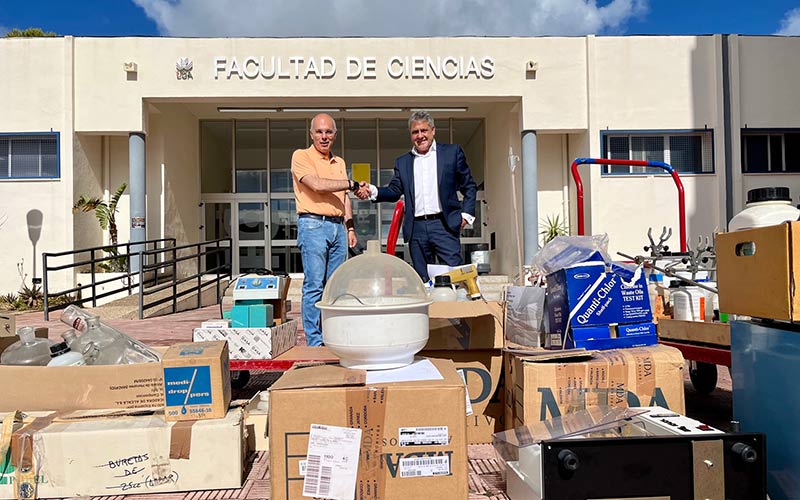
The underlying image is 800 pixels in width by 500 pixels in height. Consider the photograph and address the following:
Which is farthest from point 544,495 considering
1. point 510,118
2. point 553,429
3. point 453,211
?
point 510,118

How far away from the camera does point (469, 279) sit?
2725mm

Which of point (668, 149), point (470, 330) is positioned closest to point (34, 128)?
point (470, 330)

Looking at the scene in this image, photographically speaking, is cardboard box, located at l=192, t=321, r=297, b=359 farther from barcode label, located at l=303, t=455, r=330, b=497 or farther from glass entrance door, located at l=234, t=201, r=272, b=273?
glass entrance door, located at l=234, t=201, r=272, b=273

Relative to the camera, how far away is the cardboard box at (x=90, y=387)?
6.97 feet

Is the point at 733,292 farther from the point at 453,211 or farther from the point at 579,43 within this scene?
the point at 579,43

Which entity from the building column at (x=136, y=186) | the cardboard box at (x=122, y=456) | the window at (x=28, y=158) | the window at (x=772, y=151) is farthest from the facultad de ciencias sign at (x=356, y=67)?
the cardboard box at (x=122, y=456)

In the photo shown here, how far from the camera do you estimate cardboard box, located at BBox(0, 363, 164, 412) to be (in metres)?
2.12

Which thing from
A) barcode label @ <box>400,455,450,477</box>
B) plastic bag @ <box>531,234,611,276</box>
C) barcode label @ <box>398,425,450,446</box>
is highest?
plastic bag @ <box>531,234,611,276</box>

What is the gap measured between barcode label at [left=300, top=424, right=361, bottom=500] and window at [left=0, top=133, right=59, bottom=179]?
9.72 metres

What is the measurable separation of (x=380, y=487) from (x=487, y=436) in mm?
1078

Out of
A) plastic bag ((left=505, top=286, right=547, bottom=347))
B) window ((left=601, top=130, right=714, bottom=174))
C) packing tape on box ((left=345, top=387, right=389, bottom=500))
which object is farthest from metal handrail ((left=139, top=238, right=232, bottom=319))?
window ((left=601, top=130, right=714, bottom=174))

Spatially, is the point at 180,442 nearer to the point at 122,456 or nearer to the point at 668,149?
the point at 122,456

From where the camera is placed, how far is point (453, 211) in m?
3.43

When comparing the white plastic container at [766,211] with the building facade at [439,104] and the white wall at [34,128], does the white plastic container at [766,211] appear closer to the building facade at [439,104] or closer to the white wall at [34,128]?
the building facade at [439,104]
